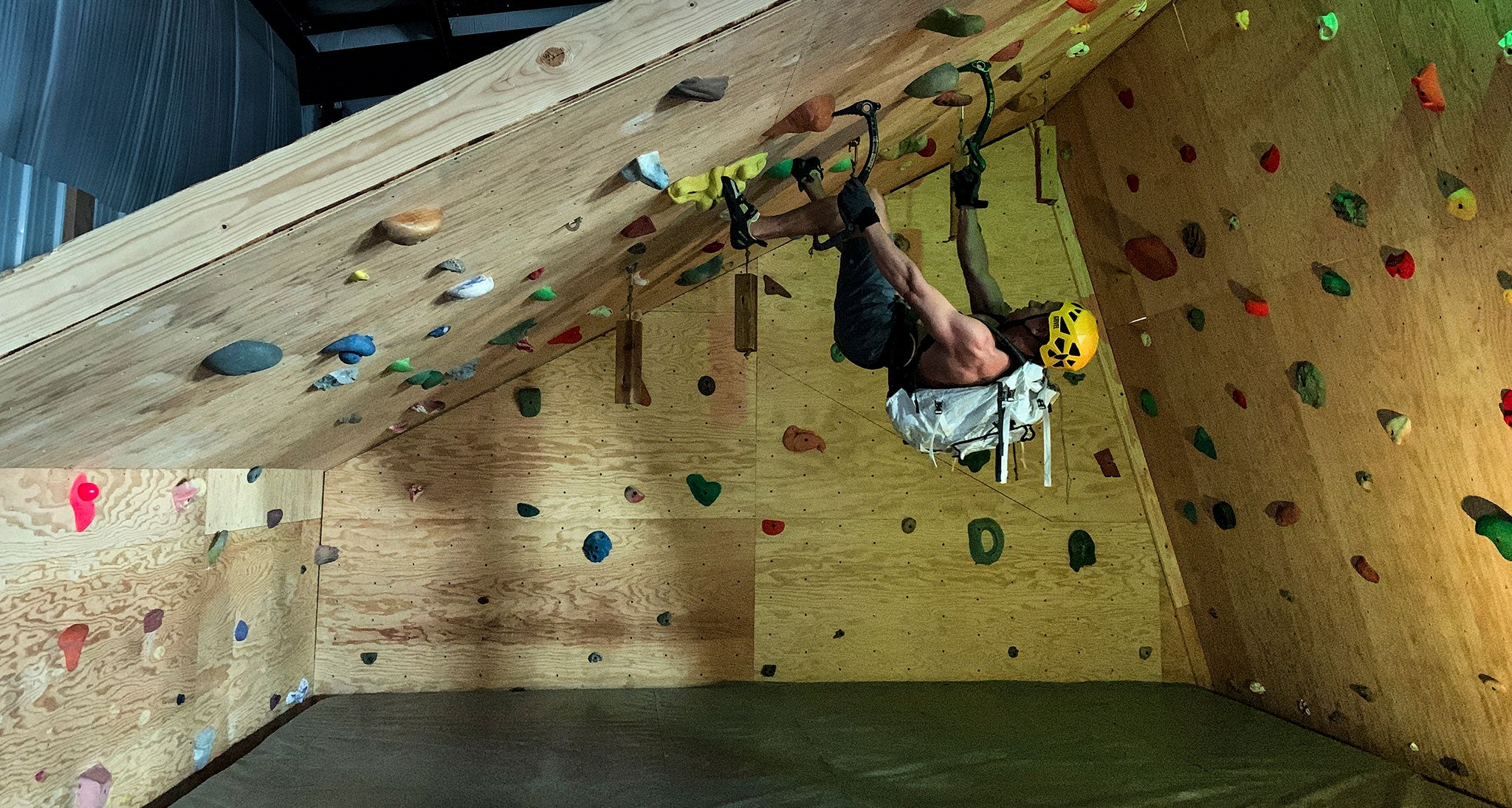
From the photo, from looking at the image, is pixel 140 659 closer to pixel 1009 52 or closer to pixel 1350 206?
pixel 1009 52

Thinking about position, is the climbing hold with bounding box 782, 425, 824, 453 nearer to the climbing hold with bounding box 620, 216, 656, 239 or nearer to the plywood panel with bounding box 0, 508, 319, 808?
the climbing hold with bounding box 620, 216, 656, 239

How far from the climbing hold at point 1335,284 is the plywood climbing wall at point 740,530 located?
46.1 inches

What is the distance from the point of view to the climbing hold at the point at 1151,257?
239 centimetres

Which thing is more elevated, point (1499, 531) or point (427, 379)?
point (427, 379)

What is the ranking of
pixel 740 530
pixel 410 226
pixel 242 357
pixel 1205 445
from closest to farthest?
pixel 410 226 → pixel 242 357 → pixel 1205 445 → pixel 740 530

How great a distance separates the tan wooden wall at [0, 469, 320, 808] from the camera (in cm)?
143

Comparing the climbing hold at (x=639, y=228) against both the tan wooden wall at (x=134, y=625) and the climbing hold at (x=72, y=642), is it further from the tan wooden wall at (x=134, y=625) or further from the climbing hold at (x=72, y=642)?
the climbing hold at (x=72, y=642)

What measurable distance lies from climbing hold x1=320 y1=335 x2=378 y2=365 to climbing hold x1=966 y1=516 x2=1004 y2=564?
2.01 metres

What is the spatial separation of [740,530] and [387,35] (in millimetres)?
2139

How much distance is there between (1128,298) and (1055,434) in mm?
540

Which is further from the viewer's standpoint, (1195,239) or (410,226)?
(1195,239)

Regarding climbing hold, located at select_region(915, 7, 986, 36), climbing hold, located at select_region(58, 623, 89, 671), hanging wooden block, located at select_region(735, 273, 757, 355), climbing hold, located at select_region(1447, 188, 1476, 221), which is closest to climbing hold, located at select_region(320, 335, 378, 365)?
climbing hold, located at select_region(58, 623, 89, 671)

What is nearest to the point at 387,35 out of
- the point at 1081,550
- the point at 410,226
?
the point at 410,226

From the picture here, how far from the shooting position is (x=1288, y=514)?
7.68 ft
